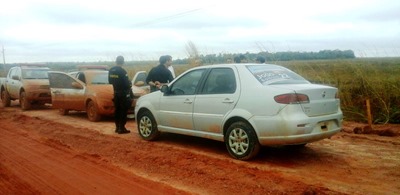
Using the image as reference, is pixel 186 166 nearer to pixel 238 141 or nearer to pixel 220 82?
pixel 238 141

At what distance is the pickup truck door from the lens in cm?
1206

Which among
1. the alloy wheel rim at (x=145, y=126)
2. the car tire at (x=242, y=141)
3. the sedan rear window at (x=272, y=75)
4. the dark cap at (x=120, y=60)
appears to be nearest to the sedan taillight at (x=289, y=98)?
the sedan rear window at (x=272, y=75)

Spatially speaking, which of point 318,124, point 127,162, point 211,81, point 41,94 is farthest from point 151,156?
point 41,94

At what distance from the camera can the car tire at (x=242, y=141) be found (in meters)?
6.24

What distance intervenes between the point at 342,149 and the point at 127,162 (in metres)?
3.97

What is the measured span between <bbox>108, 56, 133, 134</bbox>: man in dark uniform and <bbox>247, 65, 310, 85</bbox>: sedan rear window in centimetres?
365

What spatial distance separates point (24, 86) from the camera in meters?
14.9

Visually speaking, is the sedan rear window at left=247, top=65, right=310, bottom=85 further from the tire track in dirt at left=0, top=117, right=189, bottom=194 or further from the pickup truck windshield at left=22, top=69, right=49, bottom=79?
the pickup truck windshield at left=22, top=69, right=49, bottom=79

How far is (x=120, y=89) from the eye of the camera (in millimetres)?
9297

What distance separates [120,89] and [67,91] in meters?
3.98

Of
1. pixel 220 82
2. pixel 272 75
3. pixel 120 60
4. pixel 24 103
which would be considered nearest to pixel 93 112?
pixel 120 60

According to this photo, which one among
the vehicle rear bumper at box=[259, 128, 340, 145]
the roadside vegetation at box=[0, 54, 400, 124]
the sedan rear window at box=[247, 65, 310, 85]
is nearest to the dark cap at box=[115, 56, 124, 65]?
the sedan rear window at box=[247, 65, 310, 85]

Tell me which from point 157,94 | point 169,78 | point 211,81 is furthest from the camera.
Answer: point 169,78

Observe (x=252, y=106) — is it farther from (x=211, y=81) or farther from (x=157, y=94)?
(x=157, y=94)
